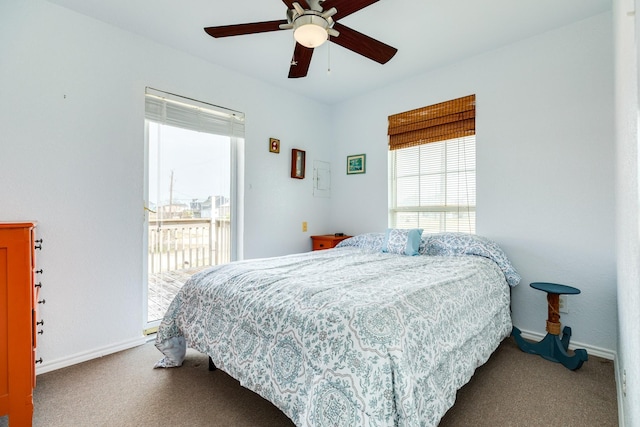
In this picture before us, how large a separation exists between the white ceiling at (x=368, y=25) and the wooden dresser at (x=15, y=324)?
176 centimetres

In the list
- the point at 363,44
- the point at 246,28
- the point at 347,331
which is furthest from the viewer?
the point at 363,44

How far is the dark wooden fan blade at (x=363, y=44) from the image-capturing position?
70.5 inches

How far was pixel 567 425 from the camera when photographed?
1553mm

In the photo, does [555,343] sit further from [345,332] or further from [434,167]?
[345,332]

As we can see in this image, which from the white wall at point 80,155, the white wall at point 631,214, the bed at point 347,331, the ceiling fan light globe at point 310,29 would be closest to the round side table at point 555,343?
the bed at point 347,331

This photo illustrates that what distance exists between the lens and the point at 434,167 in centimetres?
326

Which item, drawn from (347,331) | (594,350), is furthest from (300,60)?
(594,350)

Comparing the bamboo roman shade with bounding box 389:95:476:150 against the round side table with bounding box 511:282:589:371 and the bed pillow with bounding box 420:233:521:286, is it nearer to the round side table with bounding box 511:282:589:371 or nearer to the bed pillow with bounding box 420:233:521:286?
Result: the bed pillow with bounding box 420:233:521:286

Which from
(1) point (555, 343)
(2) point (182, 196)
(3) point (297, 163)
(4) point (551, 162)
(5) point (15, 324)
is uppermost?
(3) point (297, 163)

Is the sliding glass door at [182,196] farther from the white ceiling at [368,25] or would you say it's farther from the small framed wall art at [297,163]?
the small framed wall art at [297,163]

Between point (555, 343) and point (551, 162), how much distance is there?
4.57 feet

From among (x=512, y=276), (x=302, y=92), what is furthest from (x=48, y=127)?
(x=512, y=276)

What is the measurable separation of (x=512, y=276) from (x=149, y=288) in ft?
10.0

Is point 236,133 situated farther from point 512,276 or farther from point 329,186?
point 512,276
